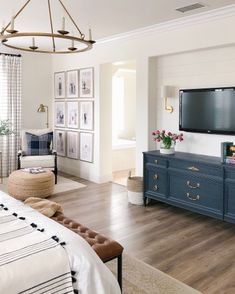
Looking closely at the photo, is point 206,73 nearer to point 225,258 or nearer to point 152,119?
point 152,119

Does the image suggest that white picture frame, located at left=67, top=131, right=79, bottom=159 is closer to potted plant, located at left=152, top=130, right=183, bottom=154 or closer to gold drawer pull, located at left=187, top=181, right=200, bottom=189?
potted plant, located at left=152, top=130, right=183, bottom=154

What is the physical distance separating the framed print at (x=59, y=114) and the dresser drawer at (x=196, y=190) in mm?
3320

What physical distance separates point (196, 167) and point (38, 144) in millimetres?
3333

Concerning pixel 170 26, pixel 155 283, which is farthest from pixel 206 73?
pixel 155 283

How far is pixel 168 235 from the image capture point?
3.66 metres

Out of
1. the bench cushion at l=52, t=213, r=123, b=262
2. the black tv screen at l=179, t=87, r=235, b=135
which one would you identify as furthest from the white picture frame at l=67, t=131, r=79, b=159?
the bench cushion at l=52, t=213, r=123, b=262

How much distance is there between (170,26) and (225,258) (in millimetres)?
3090

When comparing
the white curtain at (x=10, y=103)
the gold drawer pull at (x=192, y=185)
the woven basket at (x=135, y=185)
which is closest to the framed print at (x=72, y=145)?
the white curtain at (x=10, y=103)

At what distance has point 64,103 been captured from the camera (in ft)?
22.2

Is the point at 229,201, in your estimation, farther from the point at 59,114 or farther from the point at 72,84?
the point at 59,114

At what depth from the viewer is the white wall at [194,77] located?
4137 millimetres

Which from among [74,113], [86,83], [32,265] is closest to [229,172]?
[32,265]

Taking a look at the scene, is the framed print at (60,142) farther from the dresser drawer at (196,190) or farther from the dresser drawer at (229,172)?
the dresser drawer at (229,172)

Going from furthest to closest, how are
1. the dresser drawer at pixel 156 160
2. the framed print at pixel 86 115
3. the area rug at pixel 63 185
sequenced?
the framed print at pixel 86 115 → the area rug at pixel 63 185 → the dresser drawer at pixel 156 160
